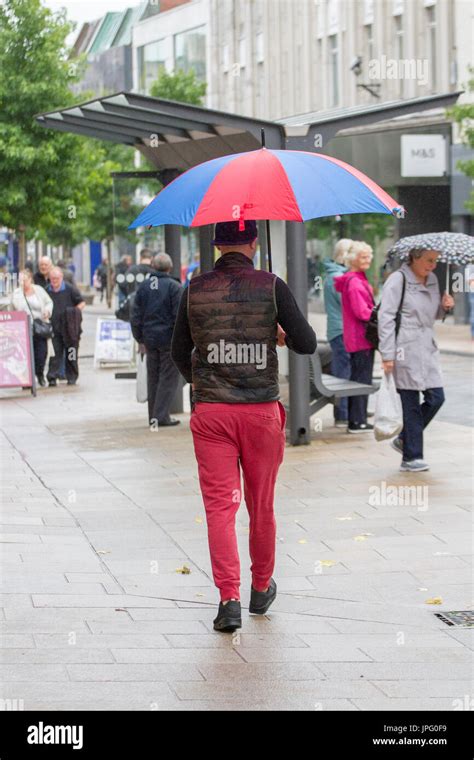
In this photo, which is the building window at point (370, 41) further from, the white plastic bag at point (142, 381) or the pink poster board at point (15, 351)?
the white plastic bag at point (142, 381)

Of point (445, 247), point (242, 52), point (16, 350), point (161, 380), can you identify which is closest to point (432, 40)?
point (242, 52)

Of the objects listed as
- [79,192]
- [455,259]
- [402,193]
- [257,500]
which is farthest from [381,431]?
[402,193]

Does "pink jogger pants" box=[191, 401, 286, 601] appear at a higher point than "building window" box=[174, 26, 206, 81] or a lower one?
lower

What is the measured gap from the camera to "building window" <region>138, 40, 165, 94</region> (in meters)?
60.8

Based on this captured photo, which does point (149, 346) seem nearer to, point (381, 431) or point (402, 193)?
point (381, 431)

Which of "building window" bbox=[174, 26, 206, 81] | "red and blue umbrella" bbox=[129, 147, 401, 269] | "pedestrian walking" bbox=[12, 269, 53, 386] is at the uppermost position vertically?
"building window" bbox=[174, 26, 206, 81]

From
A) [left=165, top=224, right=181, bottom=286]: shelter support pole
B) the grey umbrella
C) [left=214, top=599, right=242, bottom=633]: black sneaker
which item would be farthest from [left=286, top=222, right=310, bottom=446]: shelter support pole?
[left=214, top=599, right=242, bottom=633]: black sneaker

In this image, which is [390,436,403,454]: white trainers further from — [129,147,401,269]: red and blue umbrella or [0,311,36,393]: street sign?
[0,311,36,393]: street sign

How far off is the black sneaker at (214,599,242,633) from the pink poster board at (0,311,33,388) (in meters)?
12.4

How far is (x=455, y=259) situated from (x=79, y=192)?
18.8 m

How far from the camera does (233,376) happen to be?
245 inches

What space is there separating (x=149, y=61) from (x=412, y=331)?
53.7m

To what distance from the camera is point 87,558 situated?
7.88 meters

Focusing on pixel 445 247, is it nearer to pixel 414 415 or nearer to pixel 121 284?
pixel 414 415
